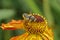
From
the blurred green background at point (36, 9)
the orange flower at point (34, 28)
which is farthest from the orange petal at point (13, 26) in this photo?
the blurred green background at point (36, 9)

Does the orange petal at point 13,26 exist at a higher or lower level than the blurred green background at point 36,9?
lower

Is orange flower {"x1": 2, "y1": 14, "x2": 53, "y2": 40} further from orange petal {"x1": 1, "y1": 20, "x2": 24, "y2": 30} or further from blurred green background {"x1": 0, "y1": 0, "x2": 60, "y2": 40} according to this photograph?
blurred green background {"x1": 0, "y1": 0, "x2": 60, "y2": 40}

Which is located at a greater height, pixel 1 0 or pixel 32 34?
pixel 1 0

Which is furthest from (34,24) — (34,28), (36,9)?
(36,9)

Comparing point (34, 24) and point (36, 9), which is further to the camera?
point (36, 9)

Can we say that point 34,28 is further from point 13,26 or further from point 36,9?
point 36,9

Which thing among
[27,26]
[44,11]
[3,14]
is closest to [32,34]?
[27,26]

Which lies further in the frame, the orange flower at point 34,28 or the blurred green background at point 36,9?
the blurred green background at point 36,9

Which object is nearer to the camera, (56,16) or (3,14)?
(3,14)

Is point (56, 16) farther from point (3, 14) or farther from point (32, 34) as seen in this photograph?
point (32, 34)

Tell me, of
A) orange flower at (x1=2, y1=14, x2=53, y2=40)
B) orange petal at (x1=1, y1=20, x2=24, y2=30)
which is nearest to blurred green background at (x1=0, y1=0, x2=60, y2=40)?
orange petal at (x1=1, y1=20, x2=24, y2=30)

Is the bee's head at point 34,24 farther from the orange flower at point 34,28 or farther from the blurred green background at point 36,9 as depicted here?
the blurred green background at point 36,9
